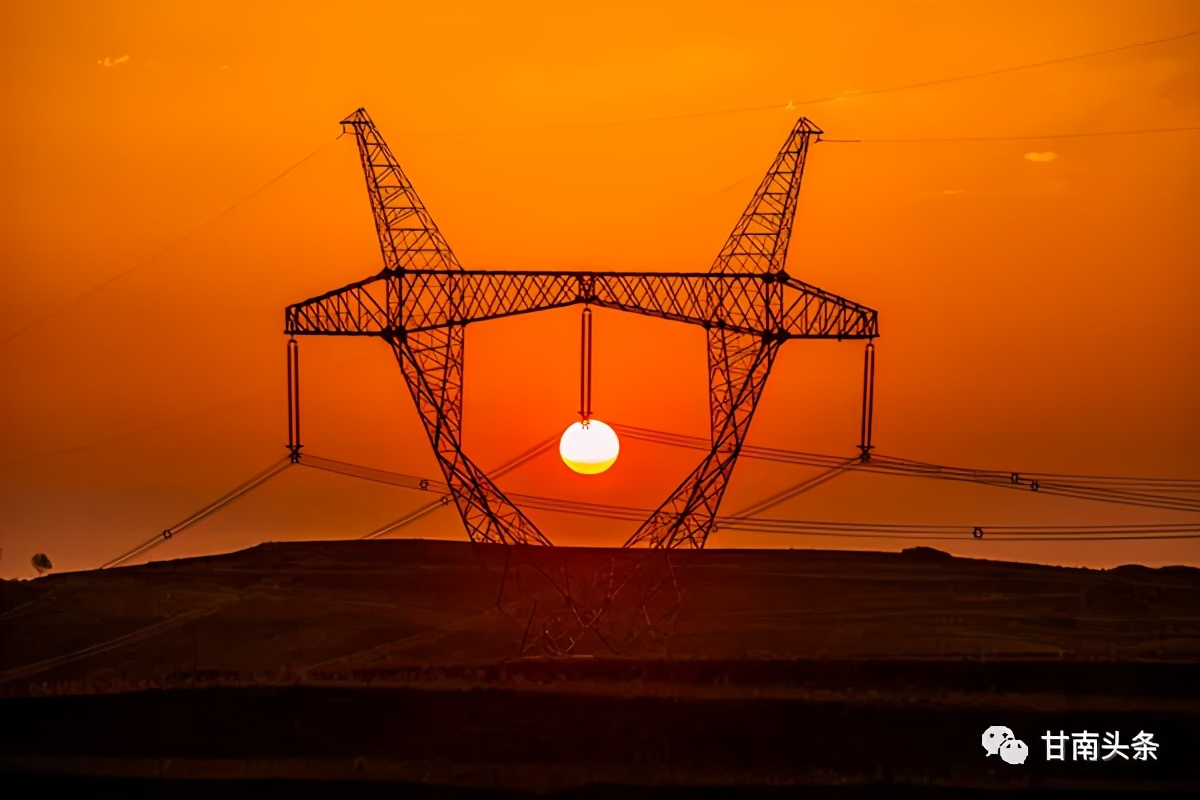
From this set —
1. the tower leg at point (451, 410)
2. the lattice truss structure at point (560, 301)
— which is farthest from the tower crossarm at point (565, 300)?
the tower leg at point (451, 410)

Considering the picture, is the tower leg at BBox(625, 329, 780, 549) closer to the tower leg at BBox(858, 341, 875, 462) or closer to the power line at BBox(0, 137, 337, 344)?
the tower leg at BBox(858, 341, 875, 462)

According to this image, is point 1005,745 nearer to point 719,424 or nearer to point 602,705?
point 602,705

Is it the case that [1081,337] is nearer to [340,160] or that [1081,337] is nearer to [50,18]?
[340,160]

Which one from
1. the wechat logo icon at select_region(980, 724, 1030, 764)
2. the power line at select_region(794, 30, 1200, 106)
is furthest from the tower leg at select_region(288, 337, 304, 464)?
the wechat logo icon at select_region(980, 724, 1030, 764)

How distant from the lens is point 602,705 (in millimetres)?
5770

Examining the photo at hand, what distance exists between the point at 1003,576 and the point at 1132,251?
255cm

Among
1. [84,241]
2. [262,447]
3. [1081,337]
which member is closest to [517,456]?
[262,447]

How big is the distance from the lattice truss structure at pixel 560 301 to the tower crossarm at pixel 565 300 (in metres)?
0.01

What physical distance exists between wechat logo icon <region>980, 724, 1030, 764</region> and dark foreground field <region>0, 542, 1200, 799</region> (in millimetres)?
43

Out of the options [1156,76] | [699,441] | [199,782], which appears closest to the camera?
[199,782]

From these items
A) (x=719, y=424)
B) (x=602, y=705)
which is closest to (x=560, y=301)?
(x=719, y=424)

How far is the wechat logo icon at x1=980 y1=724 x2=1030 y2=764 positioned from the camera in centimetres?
570

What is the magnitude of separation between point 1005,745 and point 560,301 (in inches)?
160

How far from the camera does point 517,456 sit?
6.88 m
